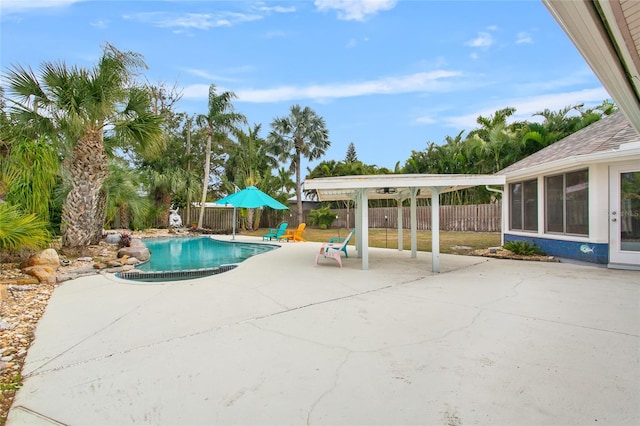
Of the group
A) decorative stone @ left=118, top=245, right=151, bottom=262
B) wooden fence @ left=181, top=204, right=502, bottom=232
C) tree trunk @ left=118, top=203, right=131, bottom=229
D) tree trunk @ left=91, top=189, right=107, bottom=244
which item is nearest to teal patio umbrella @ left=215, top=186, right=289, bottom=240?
tree trunk @ left=91, top=189, right=107, bottom=244

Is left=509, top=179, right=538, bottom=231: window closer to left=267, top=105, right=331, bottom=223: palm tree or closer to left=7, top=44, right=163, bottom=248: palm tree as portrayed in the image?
left=7, top=44, right=163, bottom=248: palm tree

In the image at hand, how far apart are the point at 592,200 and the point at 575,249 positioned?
1491mm

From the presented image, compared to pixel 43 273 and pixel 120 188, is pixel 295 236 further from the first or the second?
pixel 43 273

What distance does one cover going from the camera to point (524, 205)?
1172 cm

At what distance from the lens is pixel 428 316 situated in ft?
15.8

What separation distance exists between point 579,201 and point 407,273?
5.34 m

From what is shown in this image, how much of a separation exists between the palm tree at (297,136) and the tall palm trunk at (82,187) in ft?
63.8

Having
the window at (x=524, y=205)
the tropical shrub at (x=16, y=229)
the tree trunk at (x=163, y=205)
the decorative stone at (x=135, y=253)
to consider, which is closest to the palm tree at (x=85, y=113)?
the decorative stone at (x=135, y=253)

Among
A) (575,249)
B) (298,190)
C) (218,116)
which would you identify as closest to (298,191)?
(298,190)

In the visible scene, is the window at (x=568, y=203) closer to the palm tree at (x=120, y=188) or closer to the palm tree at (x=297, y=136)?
the palm tree at (x=120, y=188)

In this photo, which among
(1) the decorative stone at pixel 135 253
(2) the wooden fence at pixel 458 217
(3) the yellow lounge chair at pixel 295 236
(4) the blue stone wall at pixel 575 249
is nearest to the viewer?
(4) the blue stone wall at pixel 575 249

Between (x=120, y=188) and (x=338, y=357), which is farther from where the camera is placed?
(x=120, y=188)

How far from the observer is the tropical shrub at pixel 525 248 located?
414 inches

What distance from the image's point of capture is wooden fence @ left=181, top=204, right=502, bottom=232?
21.5 metres
